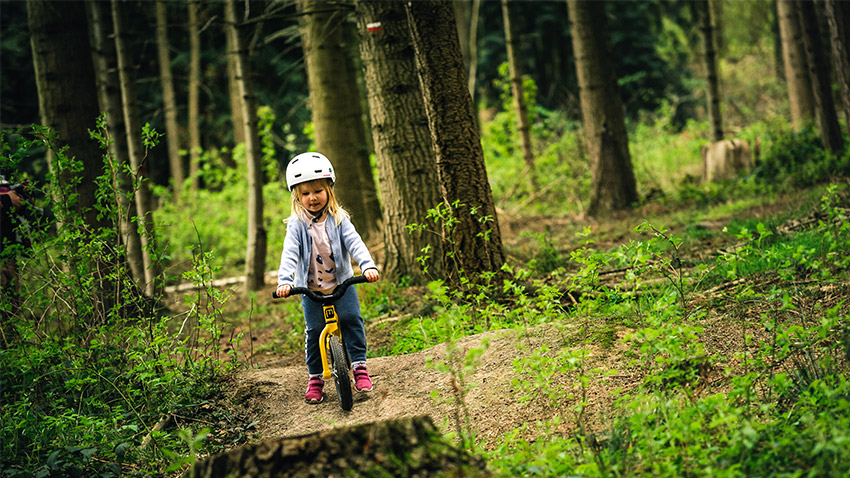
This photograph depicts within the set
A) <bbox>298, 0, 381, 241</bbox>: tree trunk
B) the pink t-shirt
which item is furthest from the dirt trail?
<bbox>298, 0, 381, 241</bbox>: tree trunk

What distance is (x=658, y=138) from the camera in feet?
66.0

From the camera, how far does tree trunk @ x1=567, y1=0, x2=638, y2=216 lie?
41.6 ft

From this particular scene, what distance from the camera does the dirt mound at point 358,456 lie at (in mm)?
2975

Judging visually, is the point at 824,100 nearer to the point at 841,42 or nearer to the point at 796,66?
the point at 841,42

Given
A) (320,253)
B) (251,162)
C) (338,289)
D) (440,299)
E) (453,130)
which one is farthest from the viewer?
(251,162)

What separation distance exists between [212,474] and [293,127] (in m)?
22.5

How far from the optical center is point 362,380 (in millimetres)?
5418

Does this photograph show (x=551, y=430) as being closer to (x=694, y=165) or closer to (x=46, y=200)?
(x=46, y=200)

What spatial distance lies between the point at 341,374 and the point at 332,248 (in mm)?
958

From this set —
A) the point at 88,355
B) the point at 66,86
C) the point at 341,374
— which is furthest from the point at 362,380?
the point at 66,86

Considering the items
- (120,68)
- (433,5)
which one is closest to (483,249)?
(433,5)

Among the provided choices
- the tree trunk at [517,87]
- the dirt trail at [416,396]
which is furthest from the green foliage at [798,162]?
the dirt trail at [416,396]

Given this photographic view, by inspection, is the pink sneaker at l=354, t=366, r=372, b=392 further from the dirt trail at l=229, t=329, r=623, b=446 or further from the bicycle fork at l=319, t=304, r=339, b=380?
the bicycle fork at l=319, t=304, r=339, b=380

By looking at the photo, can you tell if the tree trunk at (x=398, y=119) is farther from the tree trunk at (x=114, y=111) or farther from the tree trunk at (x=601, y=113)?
the tree trunk at (x=601, y=113)
